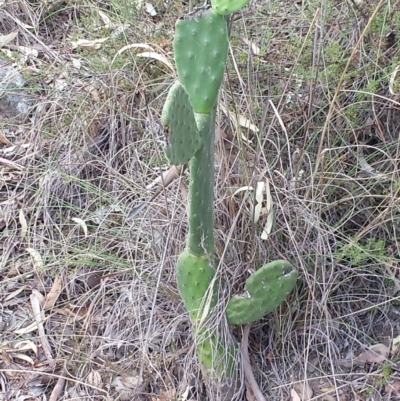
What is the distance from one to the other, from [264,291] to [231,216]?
0.89 ft

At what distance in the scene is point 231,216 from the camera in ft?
5.31

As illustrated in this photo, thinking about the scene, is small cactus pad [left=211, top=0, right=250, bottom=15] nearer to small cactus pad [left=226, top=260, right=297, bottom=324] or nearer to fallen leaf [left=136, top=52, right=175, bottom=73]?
small cactus pad [left=226, top=260, right=297, bottom=324]

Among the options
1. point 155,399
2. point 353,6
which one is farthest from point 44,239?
point 353,6

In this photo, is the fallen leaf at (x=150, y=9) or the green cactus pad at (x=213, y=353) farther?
the fallen leaf at (x=150, y=9)

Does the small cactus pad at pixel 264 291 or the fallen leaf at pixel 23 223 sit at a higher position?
the small cactus pad at pixel 264 291

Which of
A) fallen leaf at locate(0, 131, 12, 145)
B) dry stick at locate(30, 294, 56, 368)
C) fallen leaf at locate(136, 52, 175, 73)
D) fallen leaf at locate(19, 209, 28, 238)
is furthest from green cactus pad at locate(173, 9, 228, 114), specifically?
fallen leaf at locate(0, 131, 12, 145)

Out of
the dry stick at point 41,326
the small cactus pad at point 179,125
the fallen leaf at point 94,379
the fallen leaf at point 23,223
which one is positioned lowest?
the dry stick at point 41,326

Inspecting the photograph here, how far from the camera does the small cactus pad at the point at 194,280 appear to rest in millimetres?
1390

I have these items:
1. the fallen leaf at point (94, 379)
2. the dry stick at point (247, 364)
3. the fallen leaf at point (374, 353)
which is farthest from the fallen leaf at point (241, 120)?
the fallen leaf at point (94, 379)

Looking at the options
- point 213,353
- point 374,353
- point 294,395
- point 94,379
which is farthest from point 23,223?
point 374,353

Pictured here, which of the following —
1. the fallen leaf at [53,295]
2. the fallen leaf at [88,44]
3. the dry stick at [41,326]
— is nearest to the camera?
the dry stick at [41,326]

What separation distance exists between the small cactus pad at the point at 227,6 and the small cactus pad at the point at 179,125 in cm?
15

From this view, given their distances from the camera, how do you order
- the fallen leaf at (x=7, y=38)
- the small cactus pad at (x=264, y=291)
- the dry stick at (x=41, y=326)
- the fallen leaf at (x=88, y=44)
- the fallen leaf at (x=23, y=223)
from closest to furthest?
1. the small cactus pad at (x=264, y=291)
2. the dry stick at (x=41, y=326)
3. the fallen leaf at (x=23, y=223)
4. the fallen leaf at (x=88, y=44)
5. the fallen leaf at (x=7, y=38)

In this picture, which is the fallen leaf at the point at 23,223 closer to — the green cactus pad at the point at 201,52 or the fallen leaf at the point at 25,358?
the fallen leaf at the point at 25,358
